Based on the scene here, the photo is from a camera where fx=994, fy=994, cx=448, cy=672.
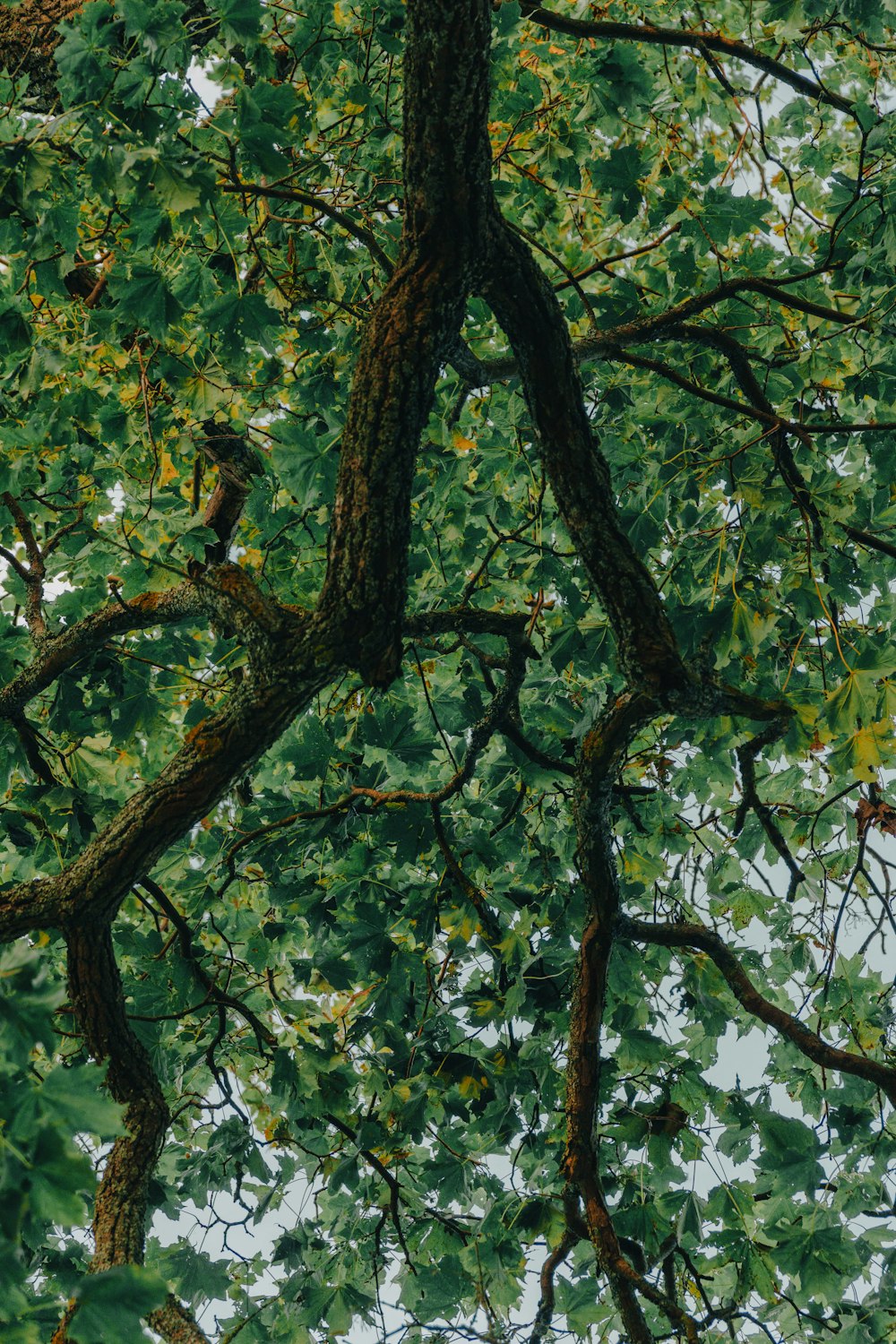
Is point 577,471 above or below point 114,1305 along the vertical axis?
above

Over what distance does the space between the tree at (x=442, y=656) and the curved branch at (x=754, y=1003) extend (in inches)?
0.8

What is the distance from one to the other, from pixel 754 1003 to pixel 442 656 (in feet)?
5.17

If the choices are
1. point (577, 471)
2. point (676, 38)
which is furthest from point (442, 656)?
point (676, 38)

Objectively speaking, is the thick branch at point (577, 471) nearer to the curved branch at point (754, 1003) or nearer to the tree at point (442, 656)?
the tree at point (442, 656)

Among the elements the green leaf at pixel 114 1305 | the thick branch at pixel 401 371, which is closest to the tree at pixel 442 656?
the thick branch at pixel 401 371

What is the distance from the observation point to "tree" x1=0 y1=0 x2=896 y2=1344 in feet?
8.66

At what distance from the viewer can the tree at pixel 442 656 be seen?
264 centimetres

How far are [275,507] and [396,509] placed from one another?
7.23 feet

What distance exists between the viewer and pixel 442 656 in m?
3.60

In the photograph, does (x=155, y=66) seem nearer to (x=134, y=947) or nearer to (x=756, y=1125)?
(x=134, y=947)

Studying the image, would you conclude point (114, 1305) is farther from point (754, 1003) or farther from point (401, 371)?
point (754, 1003)

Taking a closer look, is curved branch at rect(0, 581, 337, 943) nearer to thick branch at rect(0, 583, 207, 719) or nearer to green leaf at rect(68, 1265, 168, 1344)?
thick branch at rect(0, 583, 207, 719)

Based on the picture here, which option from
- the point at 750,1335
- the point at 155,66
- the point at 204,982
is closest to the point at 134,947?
the point at 204,982

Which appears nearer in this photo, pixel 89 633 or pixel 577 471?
pixel 577 471
